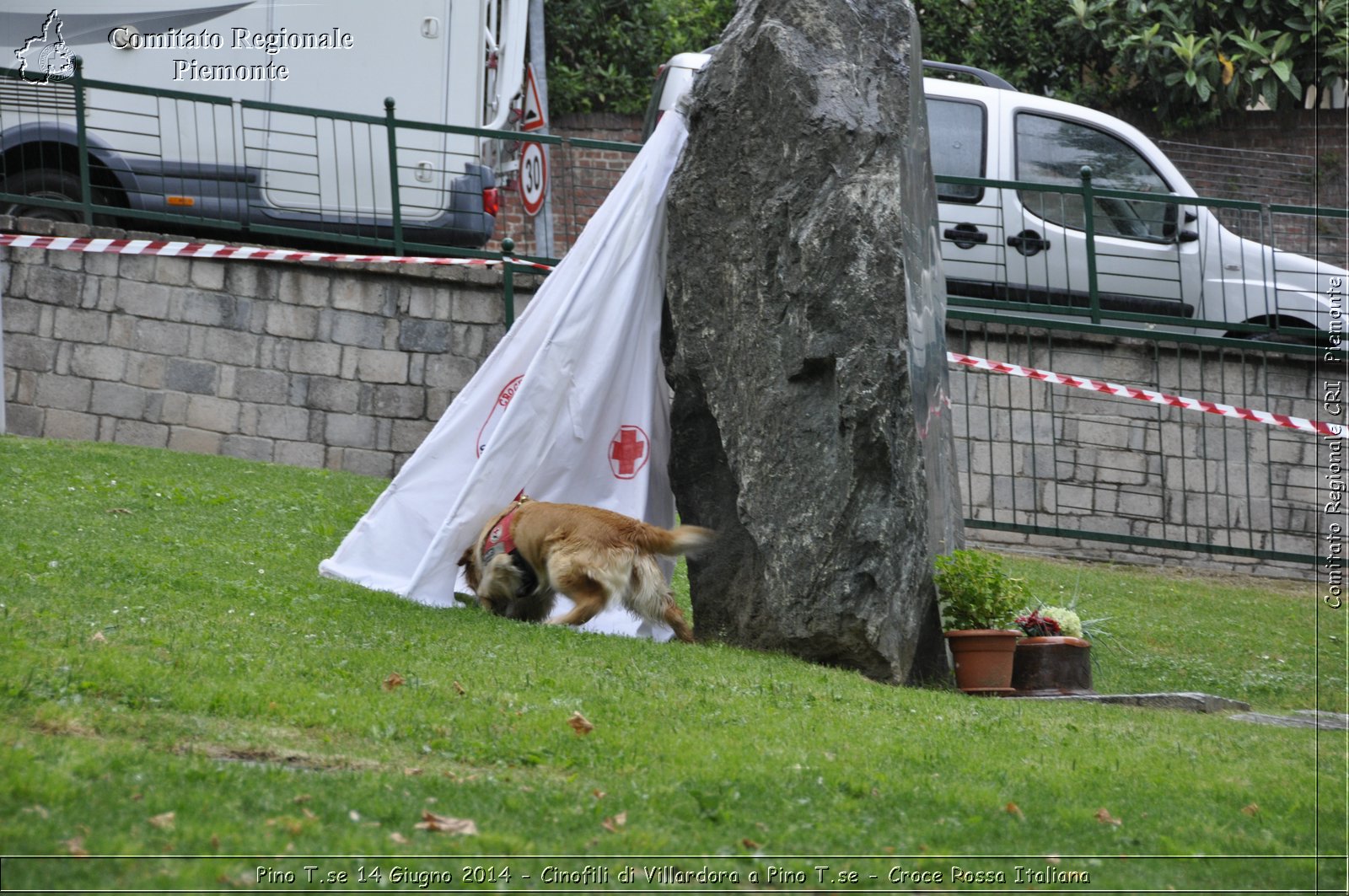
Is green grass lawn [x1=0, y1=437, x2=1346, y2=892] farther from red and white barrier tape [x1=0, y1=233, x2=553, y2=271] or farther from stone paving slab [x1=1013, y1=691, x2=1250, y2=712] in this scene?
red and white barrier tape [x1=0, y1=233, x2=553, y2=271]

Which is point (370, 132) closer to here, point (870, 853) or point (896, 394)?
point (896, 394)

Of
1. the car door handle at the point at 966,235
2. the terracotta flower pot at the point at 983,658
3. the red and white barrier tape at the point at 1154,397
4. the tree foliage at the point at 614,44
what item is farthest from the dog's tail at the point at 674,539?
the tree foliage at the point at 614,44

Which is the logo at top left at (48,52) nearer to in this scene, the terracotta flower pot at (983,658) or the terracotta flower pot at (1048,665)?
the terracotta flower pot at (983,658)

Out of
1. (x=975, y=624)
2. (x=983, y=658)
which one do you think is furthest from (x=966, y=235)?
(x=983, y=658)

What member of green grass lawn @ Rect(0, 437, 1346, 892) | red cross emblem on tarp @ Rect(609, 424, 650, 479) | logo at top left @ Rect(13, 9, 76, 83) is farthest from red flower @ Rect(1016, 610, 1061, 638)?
logo at top left @ Rect(13, 9, 76, 83)

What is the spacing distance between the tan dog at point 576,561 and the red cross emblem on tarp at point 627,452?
2.61 ft

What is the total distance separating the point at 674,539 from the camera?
269 inches

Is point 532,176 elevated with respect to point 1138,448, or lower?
elevated

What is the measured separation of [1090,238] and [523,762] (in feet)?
30.4

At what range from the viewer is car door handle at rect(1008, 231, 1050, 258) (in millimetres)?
12594

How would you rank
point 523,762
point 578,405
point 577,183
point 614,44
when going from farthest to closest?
point 614,44 < point 577,183 < point 578,405 < point 523,762

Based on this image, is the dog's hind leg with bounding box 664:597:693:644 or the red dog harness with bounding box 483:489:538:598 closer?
the red dog harness with bounding box 483:489:538:598

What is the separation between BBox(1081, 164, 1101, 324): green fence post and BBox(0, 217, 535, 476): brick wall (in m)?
5.03

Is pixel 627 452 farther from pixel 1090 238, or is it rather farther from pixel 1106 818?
pixel 1090 238
